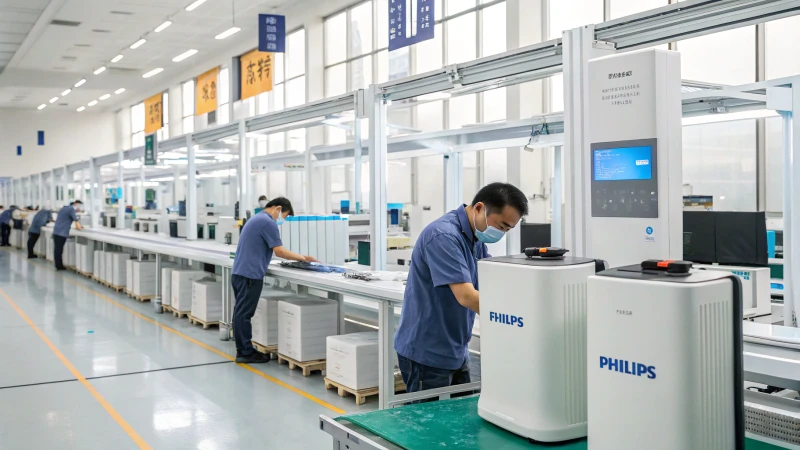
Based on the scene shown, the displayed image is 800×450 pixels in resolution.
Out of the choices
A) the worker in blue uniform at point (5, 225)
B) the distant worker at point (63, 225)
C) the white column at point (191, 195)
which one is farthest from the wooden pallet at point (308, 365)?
the worker in blue uniform at point (5, 225)

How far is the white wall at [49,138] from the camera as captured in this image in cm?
2580

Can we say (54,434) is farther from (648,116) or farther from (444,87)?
(648,116)

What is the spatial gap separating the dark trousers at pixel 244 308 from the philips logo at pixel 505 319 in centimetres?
449

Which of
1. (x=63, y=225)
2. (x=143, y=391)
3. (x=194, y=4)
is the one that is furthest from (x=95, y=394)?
(x=63, y=225)

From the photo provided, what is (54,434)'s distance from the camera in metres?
4.33

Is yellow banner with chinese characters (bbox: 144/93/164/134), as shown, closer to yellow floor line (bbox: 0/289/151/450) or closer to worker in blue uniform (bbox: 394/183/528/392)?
yellow floor line (bbox: 0/289/151/450)

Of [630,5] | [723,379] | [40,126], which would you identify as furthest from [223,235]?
[40,126]

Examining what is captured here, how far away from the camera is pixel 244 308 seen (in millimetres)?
6172

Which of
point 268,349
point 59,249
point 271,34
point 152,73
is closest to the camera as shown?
point 268,349

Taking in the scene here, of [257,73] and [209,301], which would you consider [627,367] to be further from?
[257,73]

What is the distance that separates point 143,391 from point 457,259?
145 inches

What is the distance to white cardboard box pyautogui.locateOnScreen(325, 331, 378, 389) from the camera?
498 centimetres

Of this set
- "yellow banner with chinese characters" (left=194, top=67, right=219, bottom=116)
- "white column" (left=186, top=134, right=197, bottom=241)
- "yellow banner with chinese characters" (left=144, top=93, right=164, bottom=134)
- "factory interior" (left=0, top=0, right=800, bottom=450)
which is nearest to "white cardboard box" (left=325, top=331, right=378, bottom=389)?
"factory interior" (left=0, top=0, right=800, bottom=450)

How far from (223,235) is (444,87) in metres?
5.44
